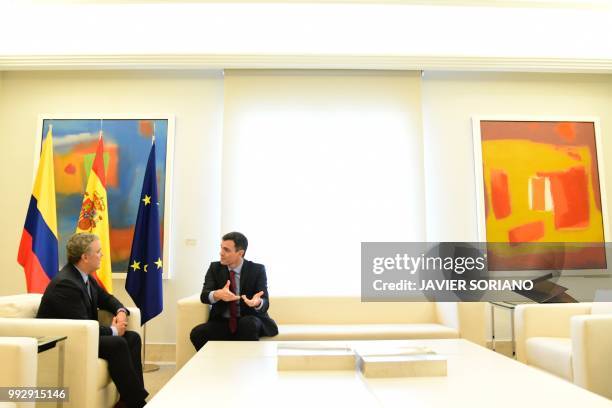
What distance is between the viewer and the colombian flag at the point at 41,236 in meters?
4.27

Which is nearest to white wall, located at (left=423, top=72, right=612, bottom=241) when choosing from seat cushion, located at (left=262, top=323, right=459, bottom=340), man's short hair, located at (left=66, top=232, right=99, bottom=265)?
seat cushion, located at (left=262, top=323, right=459, bottom=340)

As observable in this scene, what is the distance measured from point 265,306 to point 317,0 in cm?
273

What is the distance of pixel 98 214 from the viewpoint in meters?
4.51

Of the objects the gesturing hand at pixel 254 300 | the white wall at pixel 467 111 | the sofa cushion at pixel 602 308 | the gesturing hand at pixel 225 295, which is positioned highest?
the white wall at pixel 467 111

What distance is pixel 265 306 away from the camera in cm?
362

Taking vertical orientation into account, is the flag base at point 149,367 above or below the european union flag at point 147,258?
below

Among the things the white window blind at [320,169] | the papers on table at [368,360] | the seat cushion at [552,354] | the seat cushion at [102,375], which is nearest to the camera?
the papers on table at [368,360]

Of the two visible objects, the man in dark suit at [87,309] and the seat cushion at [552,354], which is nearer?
the man in dark suit at [87,309]

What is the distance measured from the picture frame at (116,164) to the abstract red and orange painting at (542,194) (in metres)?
3.32

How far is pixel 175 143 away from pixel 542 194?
153 inches

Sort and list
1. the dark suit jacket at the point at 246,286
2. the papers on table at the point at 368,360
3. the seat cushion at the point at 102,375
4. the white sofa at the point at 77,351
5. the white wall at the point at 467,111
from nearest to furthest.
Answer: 1. the papers on table at the point at 368,360
2. the white sofa at the point at 77,351
3. the seat cushion at the point at 102,375
4. the dark suit jacket at the point at 246,286
5. the white wall at the point at 467,111

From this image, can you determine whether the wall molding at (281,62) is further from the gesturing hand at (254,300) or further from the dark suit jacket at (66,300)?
the dark suit jacket at (66,300)

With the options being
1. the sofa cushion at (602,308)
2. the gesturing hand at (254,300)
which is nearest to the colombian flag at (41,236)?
the gesturing hand at (254,300)

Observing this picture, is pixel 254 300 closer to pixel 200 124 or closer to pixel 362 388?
pixel 362 388
